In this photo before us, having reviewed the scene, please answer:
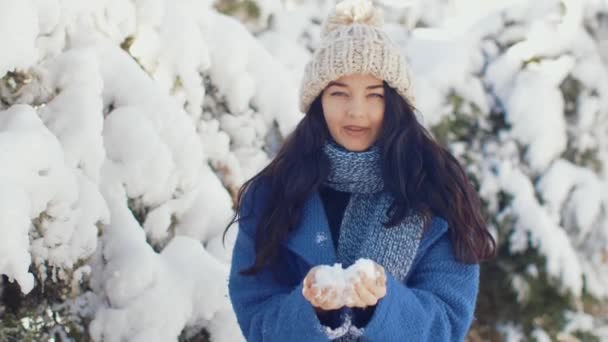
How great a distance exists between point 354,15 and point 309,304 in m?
0.80

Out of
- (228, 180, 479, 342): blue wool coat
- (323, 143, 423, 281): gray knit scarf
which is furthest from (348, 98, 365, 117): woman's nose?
(228, 180, 479, 342): blue wool coat

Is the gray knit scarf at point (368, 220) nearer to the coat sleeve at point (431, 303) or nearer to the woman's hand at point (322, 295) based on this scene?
the coat sleeve at point (431, 303)

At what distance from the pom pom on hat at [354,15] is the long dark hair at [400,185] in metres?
0.20

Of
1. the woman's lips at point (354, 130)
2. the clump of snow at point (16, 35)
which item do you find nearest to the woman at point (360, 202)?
the woman's lips at point (354, 130)

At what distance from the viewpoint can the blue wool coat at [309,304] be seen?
5.66ft

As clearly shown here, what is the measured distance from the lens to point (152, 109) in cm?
262

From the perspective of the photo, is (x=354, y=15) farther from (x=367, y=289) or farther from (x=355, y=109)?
(x=367, y=289)

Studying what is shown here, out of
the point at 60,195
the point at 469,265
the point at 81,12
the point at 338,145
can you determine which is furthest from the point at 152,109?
the point at 469,265

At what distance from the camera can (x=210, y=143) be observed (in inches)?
129

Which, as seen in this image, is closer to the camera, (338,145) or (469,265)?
(469,265)

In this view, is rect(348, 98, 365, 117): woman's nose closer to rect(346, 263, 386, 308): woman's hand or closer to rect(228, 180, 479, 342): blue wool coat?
rect(228, 180, 479, 342): blue wool coat

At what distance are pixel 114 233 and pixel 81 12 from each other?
69 cm

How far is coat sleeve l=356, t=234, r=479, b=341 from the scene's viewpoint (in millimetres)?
1702

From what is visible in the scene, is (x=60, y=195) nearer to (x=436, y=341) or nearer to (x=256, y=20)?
(x=436, y=341)
